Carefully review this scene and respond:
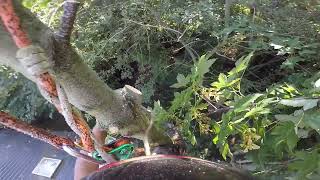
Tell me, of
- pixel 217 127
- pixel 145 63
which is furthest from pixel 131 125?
pixel 145 63

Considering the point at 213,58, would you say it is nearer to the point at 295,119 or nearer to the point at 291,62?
the point at 291,62

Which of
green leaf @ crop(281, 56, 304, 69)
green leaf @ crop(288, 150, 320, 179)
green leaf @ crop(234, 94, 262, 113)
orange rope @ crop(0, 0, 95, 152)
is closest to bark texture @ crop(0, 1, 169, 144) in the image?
orange rope @ crop(0, 0, 95, 152)

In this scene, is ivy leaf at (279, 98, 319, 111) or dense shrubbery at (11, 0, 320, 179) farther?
A: dense shrubbery at (11, 0, 320, 179)

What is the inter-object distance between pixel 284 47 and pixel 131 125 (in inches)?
27.4

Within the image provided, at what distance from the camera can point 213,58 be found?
163 cm

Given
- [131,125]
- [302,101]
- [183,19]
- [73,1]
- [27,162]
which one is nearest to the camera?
[73,1]

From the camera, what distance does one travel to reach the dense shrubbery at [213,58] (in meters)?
0.98

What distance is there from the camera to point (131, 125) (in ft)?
3.03

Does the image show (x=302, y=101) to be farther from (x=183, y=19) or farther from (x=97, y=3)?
(x=97, y=3)

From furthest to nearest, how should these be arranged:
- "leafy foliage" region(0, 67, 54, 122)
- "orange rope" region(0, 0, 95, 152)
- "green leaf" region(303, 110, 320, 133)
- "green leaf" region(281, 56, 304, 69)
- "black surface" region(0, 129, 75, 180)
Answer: "leafy foliage" region(0, 67, 54, 122)
"black surface" region(0, 129, 75, 180)
"green leaf" region(281, 56, 304, 69)
"green leaf" region(303, 110, 320, 133)
"orange rope" region(0, 0, 95, 152)

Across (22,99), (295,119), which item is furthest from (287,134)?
(22,99)

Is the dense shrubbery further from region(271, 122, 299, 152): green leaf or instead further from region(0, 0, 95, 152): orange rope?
region(0, 0, 95, 152): orange rope

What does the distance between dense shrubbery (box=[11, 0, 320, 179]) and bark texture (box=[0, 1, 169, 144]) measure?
0.09m

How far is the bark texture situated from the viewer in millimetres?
611
